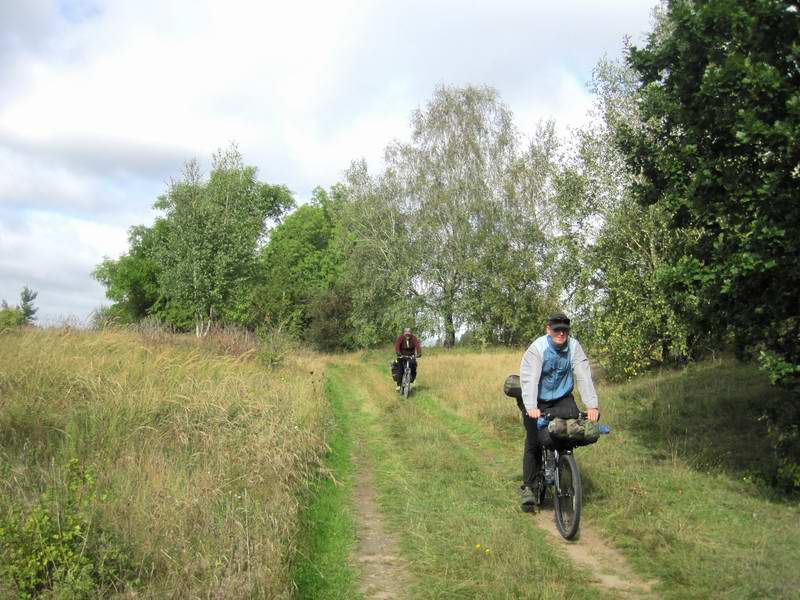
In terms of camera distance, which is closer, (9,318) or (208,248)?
(9,318)

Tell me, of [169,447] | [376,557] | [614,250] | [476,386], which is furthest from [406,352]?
[376,557]

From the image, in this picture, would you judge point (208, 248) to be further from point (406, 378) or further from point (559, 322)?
point (559, 322)

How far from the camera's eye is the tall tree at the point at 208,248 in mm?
27656

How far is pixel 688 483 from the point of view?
752cm

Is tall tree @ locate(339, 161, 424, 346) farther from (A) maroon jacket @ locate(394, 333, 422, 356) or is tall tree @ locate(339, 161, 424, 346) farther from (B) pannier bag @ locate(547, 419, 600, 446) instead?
(B) pannier bag @ locate(547, 419, 600, 446)

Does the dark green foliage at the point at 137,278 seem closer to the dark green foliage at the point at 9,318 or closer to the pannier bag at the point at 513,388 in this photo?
the dark green foliage at the point at 9,318

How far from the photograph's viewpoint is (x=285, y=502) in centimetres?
634

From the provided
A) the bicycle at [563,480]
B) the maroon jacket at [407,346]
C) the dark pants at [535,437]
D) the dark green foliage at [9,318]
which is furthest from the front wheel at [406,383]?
the bicycle at [563,480]

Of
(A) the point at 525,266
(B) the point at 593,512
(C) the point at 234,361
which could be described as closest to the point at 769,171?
(B) the point at 593,512

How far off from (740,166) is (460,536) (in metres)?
4.97

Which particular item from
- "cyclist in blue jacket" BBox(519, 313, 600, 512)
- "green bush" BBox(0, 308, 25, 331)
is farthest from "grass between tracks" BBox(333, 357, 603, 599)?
"green bush" BBox(0, 308, 25, 331)

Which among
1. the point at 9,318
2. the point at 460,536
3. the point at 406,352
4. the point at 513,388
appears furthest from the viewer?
the point at 406,352

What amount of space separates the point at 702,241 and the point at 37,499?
24.8 ft

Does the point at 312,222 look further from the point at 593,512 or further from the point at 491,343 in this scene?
the point at 593,512
